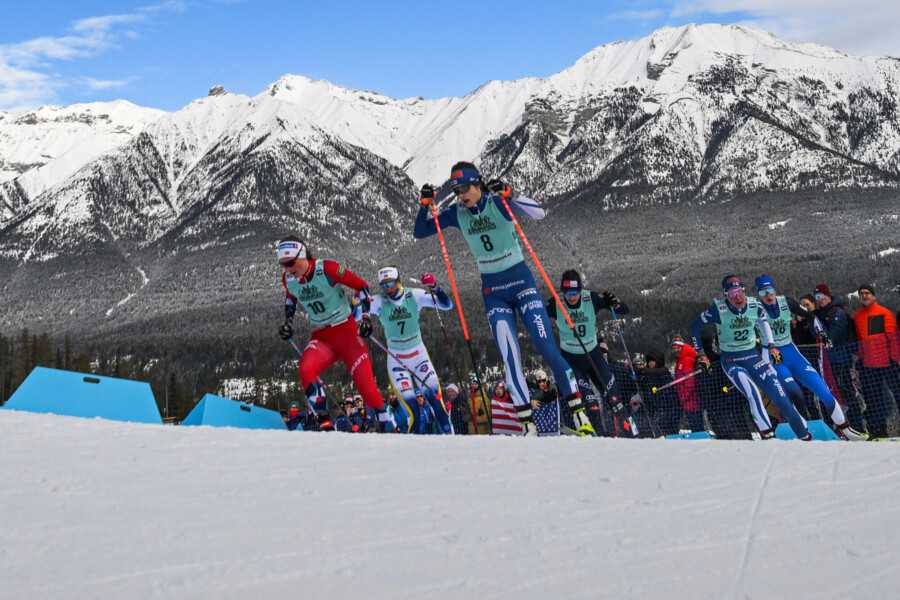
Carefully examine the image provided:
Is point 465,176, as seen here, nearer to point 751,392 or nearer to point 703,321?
point 703,321

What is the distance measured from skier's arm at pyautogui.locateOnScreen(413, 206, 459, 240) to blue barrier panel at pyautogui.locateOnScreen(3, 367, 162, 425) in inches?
126

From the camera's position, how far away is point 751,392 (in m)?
10.3

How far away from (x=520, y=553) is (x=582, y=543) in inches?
10.7

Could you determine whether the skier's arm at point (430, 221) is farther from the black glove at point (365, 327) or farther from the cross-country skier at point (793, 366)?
the cross-country skier at point (793, 366)

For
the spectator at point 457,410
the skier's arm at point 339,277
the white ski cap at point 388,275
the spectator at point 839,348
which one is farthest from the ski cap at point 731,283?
the spectator at point 457,410

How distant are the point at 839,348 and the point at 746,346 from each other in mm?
1633

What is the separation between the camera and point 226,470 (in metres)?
5.28

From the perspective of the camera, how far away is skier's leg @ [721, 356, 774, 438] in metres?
10.0

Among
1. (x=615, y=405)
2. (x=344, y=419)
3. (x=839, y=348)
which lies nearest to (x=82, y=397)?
(x=615, y=405)

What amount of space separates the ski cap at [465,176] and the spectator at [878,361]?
16.1ft

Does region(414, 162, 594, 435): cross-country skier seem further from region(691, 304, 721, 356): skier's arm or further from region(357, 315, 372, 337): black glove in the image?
region(691, 304, 721, 356): skier's arm

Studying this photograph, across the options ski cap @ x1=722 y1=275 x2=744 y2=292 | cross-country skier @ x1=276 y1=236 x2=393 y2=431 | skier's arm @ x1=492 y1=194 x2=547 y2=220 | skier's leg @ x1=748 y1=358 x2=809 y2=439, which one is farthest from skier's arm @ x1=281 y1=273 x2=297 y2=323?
skier's leg @ x1=748 y1=358 x2=809 y2=439

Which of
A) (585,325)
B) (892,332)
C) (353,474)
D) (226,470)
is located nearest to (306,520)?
(353,474)

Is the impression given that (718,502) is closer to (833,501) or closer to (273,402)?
(833,501)
